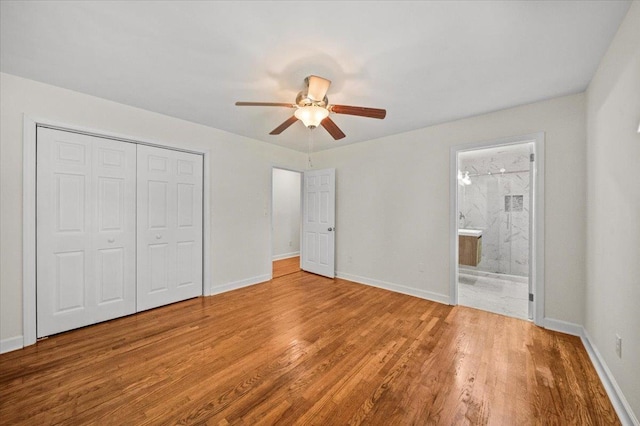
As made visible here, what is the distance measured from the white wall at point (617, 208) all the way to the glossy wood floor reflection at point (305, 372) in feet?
1.09

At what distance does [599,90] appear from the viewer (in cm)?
210

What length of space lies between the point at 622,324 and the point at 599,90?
1.89m

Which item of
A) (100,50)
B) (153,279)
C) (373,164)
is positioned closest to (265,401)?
(153,279)

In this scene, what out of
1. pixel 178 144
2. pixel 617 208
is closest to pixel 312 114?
pixel 178 144

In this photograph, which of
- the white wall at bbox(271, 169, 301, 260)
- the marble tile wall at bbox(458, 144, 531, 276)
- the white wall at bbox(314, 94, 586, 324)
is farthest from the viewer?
the white wall at bbox(271, 169, 301, 260)

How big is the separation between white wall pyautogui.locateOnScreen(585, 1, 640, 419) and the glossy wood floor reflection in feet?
1.09

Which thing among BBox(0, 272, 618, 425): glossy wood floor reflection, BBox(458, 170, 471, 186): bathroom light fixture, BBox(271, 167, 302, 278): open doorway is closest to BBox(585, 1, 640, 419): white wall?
BBox(0, 272, 618, 425): glossy wood floor reflection

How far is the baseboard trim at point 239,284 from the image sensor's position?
3750mm

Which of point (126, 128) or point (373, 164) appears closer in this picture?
point (126, 128)

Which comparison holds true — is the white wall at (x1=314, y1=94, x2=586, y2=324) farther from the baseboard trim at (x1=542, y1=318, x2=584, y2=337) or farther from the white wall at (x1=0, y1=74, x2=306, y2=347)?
the white wall at (x1=0, y1=74, x2=306, y2=347)

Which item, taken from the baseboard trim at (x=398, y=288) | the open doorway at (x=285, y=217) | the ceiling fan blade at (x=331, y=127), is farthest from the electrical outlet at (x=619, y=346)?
the open doorway at (x=285, y=217)

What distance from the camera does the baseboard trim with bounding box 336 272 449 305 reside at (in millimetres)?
3452

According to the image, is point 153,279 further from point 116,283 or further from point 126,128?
point 126,128

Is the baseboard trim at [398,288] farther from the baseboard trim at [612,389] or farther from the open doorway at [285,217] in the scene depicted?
the open doorway at [285,217]
